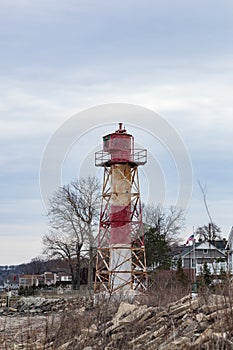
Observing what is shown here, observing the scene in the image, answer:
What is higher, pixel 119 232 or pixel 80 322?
pixel 119 232

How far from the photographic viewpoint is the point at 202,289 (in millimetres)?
11727

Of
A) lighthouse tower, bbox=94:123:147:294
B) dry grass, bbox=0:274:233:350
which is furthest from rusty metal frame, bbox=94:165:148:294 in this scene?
dry grass, bbox=0:274:233:350

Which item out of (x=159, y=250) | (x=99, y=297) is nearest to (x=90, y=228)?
(x=159, y=250)

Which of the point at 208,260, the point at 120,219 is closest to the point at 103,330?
the point at 208,260

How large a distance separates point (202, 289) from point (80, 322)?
248 centimetres

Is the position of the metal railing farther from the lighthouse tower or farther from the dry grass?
the dry grass

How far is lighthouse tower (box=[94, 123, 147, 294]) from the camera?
34.2m

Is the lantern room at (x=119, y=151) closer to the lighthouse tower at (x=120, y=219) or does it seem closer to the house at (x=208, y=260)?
the lighthouse tower at (x=120, y=219)

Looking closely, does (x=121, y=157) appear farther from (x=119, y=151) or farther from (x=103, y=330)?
(x=103, y=330)

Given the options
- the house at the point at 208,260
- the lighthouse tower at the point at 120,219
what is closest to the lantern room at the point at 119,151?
the lighthouse tower at the point at 120,219

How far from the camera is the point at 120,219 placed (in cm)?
3441

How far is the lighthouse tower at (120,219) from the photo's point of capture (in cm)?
3419

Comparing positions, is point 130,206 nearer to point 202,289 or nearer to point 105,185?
point 105,185

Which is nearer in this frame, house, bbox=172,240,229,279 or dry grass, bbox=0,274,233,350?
dry grass, bbox=0,274,233,350
